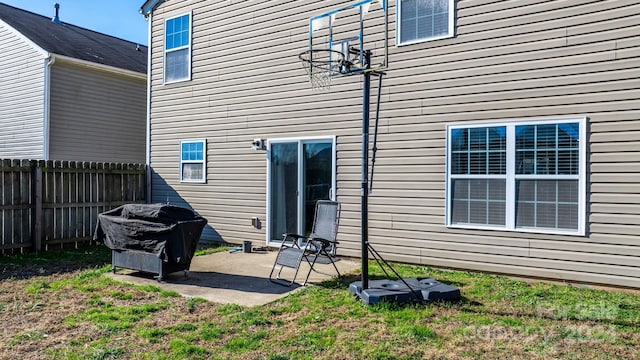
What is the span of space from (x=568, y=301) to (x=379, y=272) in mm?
2223

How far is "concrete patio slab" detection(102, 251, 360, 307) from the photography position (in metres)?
5.14

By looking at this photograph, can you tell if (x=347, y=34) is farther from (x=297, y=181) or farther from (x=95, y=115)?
(x=95, y=115)

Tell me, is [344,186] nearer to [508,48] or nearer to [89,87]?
[508,48]

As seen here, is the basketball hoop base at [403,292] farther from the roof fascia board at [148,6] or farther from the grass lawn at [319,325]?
the roof fascia board at [148,6]

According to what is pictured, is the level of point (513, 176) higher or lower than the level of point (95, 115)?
lower

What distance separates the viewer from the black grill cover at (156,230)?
18.6ft

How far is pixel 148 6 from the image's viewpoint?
993 centimetres

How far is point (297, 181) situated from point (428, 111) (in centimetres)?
252

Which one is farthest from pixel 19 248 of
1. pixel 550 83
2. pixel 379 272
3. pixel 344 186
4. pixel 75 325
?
pixel 550 83

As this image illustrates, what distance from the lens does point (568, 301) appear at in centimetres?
479

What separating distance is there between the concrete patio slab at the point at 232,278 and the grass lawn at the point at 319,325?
0.23 m

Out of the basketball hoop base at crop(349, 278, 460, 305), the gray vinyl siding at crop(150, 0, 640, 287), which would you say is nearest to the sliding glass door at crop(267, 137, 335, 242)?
the gray vinyl siding at crop(150, 0, 640, 287)

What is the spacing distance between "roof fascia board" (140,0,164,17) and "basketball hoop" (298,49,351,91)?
13.8ft

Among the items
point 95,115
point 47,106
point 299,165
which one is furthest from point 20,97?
point 299,165
